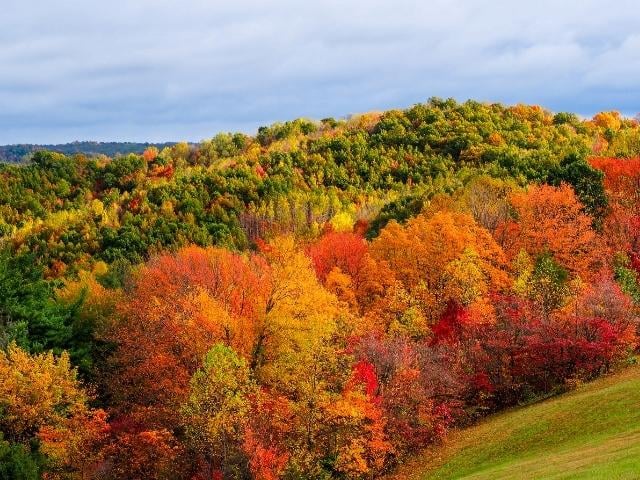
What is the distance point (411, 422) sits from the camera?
49.1 meters

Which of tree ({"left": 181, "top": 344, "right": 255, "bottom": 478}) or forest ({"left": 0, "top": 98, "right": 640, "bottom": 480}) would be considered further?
forest ({"left": 0, "top": 98, "right": 640, "bottom": 480})

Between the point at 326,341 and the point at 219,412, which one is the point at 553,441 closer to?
the point at 219,412

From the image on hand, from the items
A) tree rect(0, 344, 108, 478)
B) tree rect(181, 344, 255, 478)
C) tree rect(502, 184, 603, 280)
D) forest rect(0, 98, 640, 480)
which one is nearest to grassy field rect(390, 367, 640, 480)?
forest rect(0, 98, 640, 480)

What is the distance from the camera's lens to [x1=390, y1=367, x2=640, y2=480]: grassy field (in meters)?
33.1

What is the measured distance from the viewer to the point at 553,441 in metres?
41.5

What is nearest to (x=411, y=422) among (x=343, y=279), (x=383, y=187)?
(x=343, y=279)

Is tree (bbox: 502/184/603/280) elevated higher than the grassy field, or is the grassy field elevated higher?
tree (bbox: 502/184/603/280)

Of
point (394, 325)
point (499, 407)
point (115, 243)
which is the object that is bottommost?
point (499, 407)

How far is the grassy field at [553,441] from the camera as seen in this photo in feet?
109

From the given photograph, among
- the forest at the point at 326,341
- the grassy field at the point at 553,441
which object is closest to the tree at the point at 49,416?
the forest at the point at 326,341

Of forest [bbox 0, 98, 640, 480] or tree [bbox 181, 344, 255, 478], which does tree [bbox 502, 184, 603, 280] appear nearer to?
forest [bbox 0, 98, 640, 480]

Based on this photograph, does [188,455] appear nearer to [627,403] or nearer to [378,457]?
A: [378,457]

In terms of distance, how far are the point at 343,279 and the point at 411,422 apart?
24.5m

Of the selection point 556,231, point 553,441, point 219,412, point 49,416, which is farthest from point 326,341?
point 556,231
